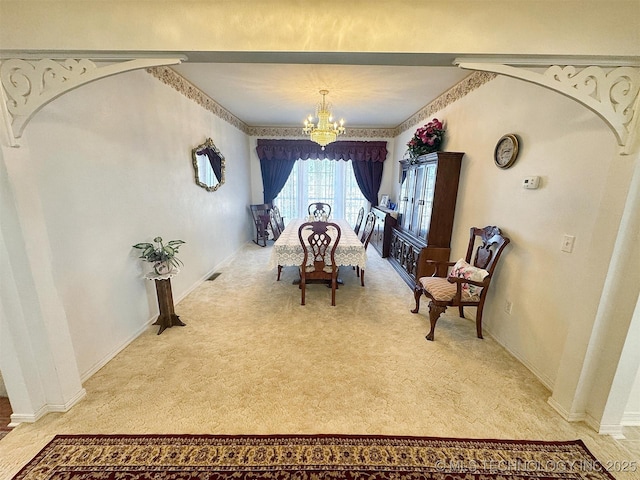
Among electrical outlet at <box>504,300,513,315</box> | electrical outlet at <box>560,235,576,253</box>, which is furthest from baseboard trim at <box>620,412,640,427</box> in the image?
electrical outlet at <box>560,235,576,253</box>

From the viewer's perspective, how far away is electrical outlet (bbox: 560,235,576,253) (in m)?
1.69

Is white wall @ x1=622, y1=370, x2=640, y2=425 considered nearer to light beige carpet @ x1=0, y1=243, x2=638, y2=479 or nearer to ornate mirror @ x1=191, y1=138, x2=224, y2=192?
light beige carpet @ x1=0, y1=243, x2=638, y2=479

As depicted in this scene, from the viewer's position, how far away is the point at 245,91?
339 cm

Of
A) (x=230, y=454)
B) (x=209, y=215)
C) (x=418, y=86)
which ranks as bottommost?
(x=230, y=454)

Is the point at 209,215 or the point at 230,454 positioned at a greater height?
the point at 209,215

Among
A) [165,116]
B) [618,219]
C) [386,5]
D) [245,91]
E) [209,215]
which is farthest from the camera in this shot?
[209,215]

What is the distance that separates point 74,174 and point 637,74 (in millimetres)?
3312

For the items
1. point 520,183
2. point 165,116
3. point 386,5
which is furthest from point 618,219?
point 165,116

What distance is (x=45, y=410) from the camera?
61.2 inches

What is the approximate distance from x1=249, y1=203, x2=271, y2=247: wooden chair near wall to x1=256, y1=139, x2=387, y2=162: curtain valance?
1146 mm

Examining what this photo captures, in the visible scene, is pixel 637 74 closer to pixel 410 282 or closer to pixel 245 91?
pixel 410 282

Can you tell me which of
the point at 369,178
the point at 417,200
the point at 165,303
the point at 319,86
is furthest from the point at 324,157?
the point at 165,303

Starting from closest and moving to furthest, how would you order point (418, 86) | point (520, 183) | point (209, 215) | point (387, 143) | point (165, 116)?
1. point (520, 183)
2. point (165, 116)
3. point (418, 86)
4. point (209, 215)
5. point (387, 143)

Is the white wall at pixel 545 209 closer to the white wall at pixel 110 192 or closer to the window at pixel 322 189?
the white wall at pixel 110 192
